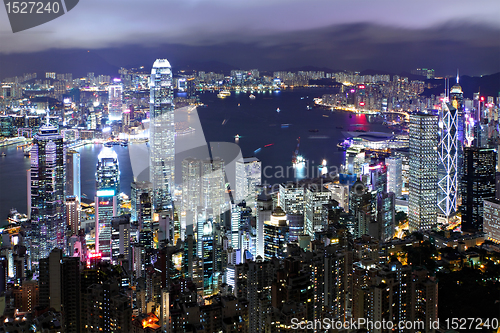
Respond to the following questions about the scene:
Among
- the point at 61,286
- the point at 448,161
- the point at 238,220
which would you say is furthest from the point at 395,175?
the point at 61,286

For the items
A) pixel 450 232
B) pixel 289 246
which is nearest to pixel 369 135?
pixel 450 232

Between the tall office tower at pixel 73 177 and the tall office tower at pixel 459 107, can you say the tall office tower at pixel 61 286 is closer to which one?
the tall office tower at pixel 73 177

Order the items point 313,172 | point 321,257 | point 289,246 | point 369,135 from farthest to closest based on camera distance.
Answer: point 369,135
point 313,172
point 289,246
point 321,257

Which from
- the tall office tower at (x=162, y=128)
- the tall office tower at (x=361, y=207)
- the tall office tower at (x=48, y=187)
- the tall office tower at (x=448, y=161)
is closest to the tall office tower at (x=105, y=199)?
the tall office tower at (x=48, y=187)

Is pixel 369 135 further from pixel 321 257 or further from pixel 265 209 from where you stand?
pixel 321 257

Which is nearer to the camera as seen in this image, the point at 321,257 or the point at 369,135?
the point at 321,257

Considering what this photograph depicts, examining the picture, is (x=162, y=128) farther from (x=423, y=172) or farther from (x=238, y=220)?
(x=423, y=172)
